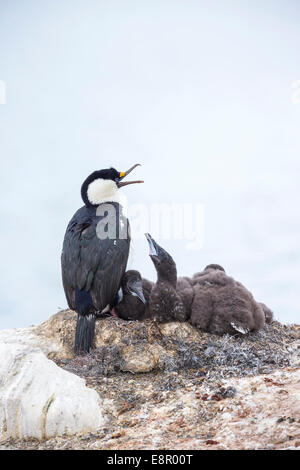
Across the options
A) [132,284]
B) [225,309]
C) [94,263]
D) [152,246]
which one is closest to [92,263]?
[94,263]

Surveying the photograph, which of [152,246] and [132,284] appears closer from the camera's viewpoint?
[152,246]

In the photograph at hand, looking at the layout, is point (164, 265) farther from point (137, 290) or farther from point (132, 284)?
point (132, 284)

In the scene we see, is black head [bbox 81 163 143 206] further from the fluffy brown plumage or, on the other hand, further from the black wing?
the fluffy brown plumage

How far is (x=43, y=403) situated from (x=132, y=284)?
2.37 metres

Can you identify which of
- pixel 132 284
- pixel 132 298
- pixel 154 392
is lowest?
pixel 154 392

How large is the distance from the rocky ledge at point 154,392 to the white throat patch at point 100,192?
6.30 feet

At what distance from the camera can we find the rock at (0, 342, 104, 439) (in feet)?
13.3

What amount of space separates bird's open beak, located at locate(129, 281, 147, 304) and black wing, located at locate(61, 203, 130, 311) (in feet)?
0.66

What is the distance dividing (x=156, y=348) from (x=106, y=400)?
964 mm

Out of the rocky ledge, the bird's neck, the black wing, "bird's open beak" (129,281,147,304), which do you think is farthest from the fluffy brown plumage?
the black wing

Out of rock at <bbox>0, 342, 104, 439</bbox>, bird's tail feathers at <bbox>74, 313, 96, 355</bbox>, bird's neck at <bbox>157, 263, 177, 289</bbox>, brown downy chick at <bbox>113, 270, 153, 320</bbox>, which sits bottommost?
rock at <bbox>0, 342, 104, 439</bbox>

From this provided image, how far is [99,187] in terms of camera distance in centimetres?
692

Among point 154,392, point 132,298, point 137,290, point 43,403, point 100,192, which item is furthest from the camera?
point 100,192
